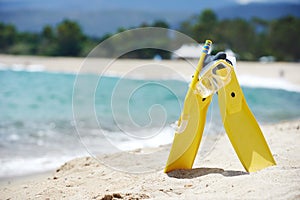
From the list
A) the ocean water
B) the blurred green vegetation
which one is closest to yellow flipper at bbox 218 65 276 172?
the ocean water

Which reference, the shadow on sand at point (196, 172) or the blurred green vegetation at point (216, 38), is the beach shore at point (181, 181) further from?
the blurred green vegetation at point (216, 38)

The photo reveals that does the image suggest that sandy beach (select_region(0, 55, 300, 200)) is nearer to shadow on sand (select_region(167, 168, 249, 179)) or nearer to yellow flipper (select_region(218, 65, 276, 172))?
shadow on sand (select_region(167, 168, 249, 179))

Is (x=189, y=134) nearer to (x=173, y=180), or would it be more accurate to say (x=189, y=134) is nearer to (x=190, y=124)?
(x=190, y=124)

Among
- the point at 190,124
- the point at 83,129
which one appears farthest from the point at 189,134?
the point at 83,129

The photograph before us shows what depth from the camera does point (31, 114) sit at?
11781 millimetres

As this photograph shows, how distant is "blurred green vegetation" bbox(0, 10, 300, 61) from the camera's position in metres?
59.3

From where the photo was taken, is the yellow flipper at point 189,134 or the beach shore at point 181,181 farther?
the yellow flipper at point 189,134

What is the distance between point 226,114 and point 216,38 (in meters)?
59.9

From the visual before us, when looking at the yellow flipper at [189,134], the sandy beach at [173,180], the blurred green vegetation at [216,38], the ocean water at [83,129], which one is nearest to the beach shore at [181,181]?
the sandy beach at [173,180]

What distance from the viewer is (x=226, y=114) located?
384 centimetres

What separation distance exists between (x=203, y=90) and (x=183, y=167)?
0.86 meters

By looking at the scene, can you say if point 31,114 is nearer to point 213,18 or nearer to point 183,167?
point 183,167

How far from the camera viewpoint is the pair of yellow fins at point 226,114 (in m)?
3.76

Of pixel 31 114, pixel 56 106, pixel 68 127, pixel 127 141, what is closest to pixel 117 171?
pixel 127 141
